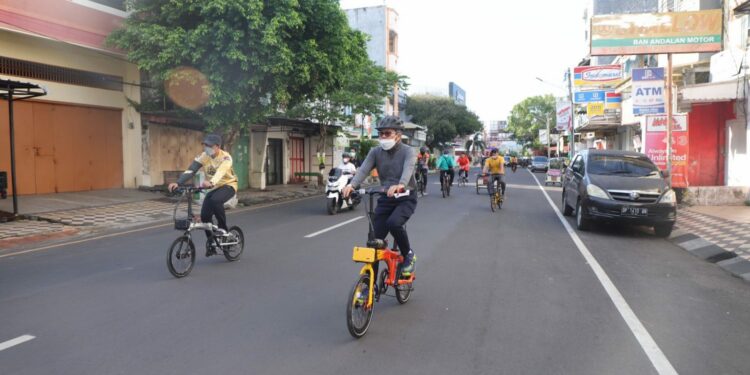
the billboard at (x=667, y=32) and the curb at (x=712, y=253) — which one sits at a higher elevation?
the billboard at (x=667, y=32)

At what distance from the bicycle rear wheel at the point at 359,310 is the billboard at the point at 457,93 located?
70.8 metres

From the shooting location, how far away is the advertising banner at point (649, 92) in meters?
13.9

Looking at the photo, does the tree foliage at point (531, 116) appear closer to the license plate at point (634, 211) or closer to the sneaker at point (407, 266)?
the license plate at point (634, 211)

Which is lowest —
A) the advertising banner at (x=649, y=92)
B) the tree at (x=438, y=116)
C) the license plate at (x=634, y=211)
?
the license plate at (x=634, y=211)

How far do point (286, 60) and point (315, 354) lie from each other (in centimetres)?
1123

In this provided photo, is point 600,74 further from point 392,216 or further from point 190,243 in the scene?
point 392,216

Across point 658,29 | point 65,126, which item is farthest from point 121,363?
point 658,29

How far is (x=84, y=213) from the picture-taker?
13516mm

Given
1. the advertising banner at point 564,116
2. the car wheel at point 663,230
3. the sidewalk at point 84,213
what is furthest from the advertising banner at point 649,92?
the advertising banner at point 564,116

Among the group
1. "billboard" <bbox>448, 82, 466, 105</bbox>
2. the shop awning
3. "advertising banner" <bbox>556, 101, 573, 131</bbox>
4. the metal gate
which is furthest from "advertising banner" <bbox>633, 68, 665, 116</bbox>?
"billboard" <bbox>448, 82, 466, 105</bbox>

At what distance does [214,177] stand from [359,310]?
3.57 m

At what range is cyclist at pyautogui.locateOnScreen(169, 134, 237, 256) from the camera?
24.2ft

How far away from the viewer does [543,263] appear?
26.0ft

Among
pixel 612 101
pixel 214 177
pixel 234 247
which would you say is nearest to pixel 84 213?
pixel 234 247
